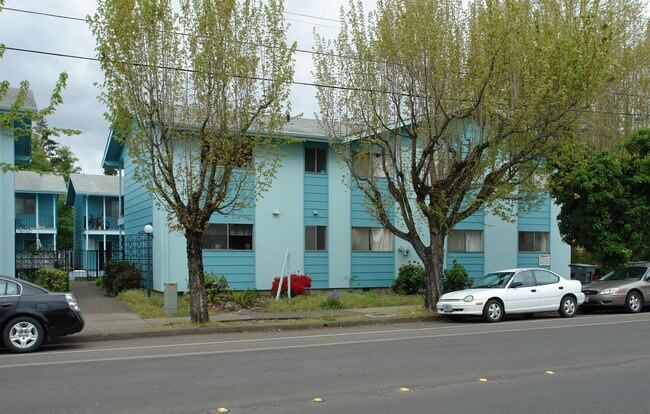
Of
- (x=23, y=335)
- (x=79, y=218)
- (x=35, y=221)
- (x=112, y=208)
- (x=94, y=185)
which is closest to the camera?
(x=23, y=335)

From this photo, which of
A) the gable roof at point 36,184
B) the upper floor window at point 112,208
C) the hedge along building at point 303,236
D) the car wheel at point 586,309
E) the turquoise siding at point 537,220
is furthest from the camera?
the upper floor window at point 112,208

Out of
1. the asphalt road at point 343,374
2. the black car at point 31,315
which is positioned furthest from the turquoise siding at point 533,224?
the black car at point 31,315

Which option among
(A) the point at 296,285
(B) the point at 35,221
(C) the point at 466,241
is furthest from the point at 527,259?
(B) the point at 35,221

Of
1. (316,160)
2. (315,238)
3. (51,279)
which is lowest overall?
(51,279)

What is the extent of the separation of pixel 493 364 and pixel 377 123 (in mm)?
9546

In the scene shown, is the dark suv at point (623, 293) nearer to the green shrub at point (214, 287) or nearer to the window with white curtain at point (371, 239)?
the window with white curtain at point (371, 239)

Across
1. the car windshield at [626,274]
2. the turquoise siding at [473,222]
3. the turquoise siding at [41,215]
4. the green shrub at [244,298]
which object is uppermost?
the turquoise siding at [41,215]

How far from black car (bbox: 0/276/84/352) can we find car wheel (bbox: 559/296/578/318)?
13024 mm

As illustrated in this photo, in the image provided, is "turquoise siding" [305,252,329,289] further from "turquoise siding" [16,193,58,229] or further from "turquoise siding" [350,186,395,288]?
"turquoise siding" [16,193,58,229]

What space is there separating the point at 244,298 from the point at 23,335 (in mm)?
8839

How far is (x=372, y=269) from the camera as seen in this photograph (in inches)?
948

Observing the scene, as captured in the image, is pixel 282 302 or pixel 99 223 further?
pixel 99 223

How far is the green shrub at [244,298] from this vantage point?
1975 cm

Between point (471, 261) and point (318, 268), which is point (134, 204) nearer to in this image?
point (318, 268)
